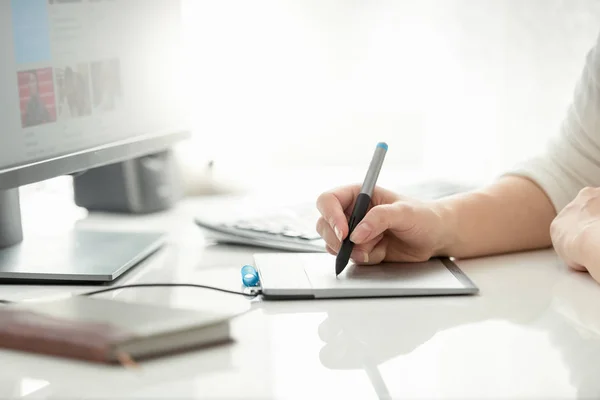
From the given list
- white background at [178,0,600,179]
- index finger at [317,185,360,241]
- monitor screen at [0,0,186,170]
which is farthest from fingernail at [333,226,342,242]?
white background at [178,0,600,179]

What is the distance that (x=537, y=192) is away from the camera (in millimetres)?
1045

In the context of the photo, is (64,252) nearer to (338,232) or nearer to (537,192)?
(338,232)

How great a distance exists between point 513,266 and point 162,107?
0.57 meters

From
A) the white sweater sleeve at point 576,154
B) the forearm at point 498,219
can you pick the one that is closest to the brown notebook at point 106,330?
the forearm at point 498,219

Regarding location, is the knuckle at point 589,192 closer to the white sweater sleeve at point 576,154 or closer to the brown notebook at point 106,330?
the white sweater sleeve at point 576,154

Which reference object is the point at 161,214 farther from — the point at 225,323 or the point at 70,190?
the point at 225,323

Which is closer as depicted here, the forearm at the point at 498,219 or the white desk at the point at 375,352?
the white desk at the point at 375,352

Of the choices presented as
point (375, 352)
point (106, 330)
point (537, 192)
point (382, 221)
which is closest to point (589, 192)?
point (537, 192)

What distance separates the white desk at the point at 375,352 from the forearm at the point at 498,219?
0.06m

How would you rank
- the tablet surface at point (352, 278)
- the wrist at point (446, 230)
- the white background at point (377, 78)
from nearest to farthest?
the tablet surface at point (352, 278), the wrist at point (446, 230), the white background at point (377, 78)

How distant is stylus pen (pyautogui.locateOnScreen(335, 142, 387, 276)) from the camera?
2.92 ft

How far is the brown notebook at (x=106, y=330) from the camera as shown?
0.65m

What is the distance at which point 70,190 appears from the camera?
1.38 meters

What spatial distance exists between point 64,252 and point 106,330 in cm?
37
